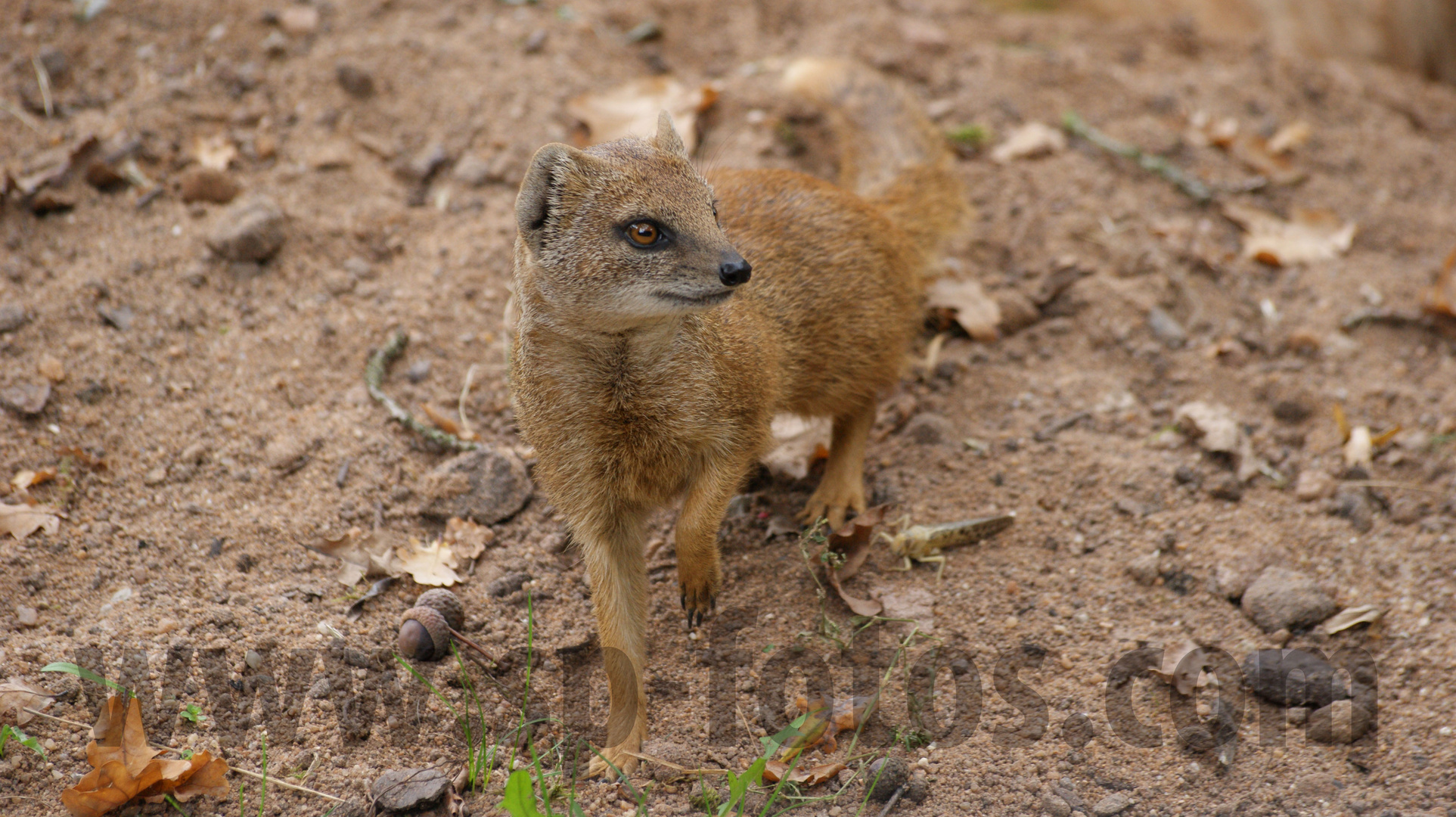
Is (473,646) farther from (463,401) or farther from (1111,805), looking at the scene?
(1111,805)

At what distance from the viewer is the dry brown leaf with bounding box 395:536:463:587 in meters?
3.57

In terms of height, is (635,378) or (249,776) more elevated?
(635,378)

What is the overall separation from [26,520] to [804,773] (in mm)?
2590

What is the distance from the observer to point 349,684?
10.6ft

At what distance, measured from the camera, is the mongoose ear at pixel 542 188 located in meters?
2.98

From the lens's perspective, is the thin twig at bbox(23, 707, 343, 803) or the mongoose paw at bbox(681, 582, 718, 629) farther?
the mongoose paw at bbox(681, 582, 718, 629)

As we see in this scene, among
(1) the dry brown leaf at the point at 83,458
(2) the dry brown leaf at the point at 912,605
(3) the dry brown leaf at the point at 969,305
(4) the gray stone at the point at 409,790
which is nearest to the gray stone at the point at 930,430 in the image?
(3) the dry brown leaf at the point at 969,305

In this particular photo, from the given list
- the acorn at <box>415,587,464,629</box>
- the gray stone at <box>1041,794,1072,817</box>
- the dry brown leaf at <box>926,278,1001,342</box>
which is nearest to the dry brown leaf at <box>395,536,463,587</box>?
the acorn at <box>415,587,464,629</box>

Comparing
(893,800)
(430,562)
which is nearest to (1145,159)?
(893,800)

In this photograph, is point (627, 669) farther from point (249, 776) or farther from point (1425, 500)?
point (1425, 500)

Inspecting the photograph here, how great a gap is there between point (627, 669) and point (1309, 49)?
548 centimetres

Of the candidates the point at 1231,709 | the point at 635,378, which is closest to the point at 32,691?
the point at 635,378

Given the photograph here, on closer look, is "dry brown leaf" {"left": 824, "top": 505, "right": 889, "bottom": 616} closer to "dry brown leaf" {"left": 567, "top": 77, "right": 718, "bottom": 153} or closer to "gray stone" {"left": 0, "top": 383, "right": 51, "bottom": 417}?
"dry brown leaf" {"left": 567, "top": 77, "right": 718, "bottom": 153}

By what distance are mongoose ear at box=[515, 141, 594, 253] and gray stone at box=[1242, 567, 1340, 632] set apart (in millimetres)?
2413
